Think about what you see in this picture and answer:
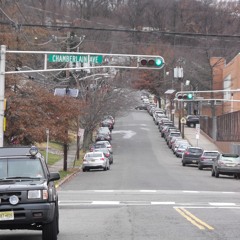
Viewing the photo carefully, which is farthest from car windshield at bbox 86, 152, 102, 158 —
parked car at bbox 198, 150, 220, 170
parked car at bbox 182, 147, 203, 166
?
parked car at bbox 182, 147, 203, 166

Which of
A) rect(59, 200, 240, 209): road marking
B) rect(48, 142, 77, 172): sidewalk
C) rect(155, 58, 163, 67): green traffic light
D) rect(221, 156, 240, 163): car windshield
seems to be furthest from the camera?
rect(48, 142, 77, 172): sidewalk

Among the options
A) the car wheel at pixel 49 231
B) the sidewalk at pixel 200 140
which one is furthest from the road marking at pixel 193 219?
the sidewalk at pixel 200 140

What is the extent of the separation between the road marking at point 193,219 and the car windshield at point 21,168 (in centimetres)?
400

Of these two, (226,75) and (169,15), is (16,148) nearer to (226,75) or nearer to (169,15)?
(226,75)

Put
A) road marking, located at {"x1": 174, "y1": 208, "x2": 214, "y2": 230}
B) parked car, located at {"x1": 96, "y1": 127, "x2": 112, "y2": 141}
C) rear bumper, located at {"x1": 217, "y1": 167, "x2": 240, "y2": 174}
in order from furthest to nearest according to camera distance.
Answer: parked car, located at {"x1": 96, "y1": 127, "x2": 112, "y2": 141} < rear bumper, located at {"x1": 217, "y1": 167, "x2": 240, "y2": 174} < road marking, located at {"x1": 174, "y1": 208, "x2": 214, "y2": 230}

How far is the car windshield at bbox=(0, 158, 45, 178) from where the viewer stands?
505 inches

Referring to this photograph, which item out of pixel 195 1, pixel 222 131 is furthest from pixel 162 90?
pixel 222 131

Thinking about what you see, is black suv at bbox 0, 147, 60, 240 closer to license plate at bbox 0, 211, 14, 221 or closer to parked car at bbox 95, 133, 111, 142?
license plate at bbox 0, 211, 14, 221

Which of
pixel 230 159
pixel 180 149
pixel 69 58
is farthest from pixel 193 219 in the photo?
pixel 180 149

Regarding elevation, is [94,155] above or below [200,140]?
below

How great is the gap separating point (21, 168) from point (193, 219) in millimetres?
5437

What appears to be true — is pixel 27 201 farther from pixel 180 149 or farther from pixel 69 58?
pixel 180 149

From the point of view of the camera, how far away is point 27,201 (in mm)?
11727

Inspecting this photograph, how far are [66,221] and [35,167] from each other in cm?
390
